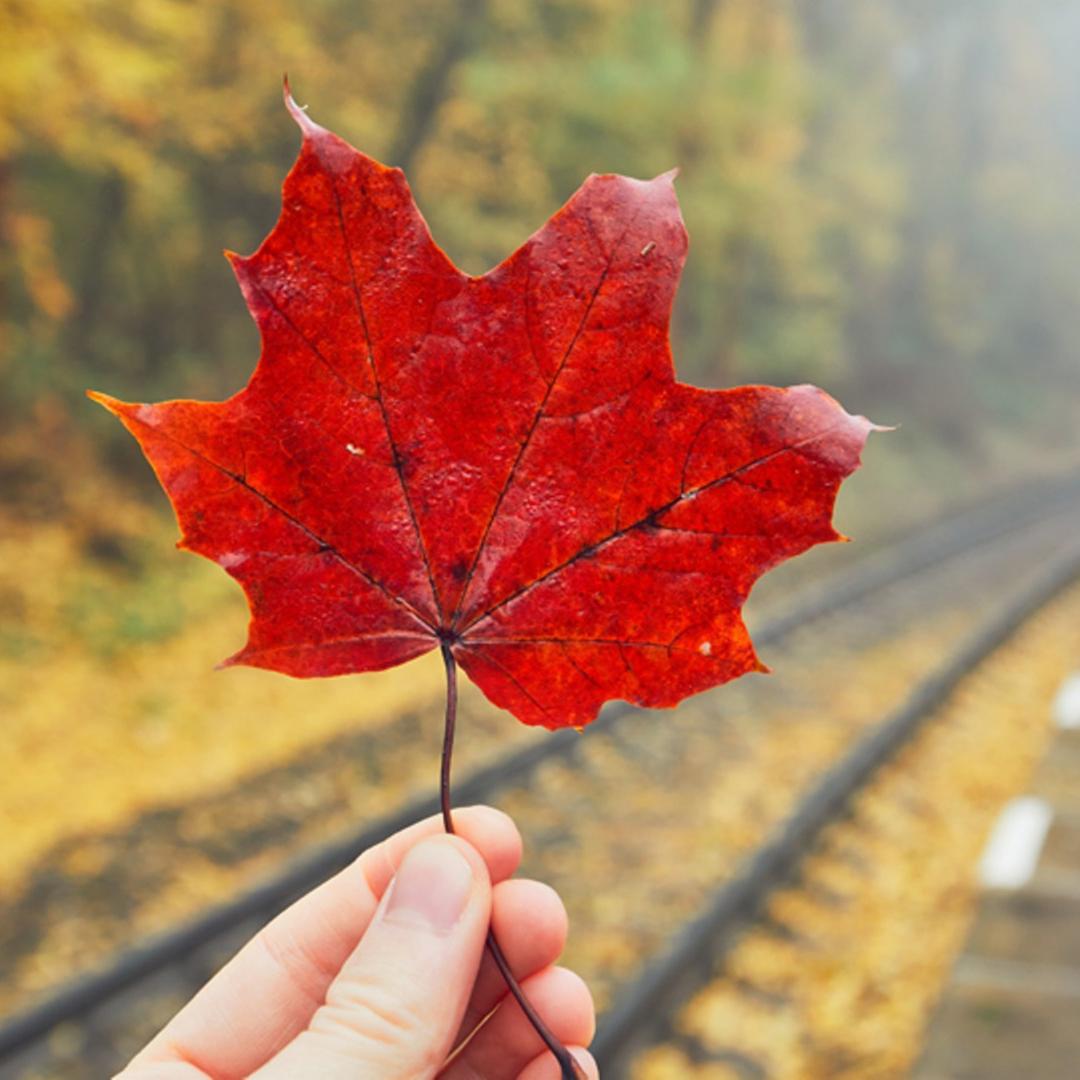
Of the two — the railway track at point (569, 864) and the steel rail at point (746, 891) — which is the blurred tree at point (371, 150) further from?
the steel rail at point (746, 891)

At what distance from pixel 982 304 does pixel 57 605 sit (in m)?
32.2

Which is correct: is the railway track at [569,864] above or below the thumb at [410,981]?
above

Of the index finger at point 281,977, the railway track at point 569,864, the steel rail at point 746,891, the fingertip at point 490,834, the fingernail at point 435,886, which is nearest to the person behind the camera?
the fingernail at point 435,886

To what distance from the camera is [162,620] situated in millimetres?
11438

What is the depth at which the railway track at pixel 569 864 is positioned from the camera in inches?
207

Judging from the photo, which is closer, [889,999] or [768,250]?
[889,999]

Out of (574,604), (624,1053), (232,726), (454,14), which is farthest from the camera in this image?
(454,14)

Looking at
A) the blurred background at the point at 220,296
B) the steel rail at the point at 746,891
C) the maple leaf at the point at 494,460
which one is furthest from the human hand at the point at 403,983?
the blurred background at the point at 220,296

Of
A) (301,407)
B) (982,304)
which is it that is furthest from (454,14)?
(982,304)

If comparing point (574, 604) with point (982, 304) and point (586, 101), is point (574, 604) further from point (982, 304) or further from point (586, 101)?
point (982, 304)

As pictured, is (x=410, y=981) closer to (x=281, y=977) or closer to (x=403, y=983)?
(x=403, y=983)

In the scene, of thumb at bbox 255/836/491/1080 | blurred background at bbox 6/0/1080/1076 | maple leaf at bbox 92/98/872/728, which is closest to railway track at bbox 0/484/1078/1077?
blurred background at bbox 6/0/1080/1076

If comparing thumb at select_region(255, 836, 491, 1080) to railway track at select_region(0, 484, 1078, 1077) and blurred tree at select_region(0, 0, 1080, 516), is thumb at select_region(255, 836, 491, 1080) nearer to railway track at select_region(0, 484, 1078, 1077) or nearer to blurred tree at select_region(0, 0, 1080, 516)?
railway track at select_region(0, 484, 1078, 1077)

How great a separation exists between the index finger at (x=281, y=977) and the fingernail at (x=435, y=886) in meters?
0.21
